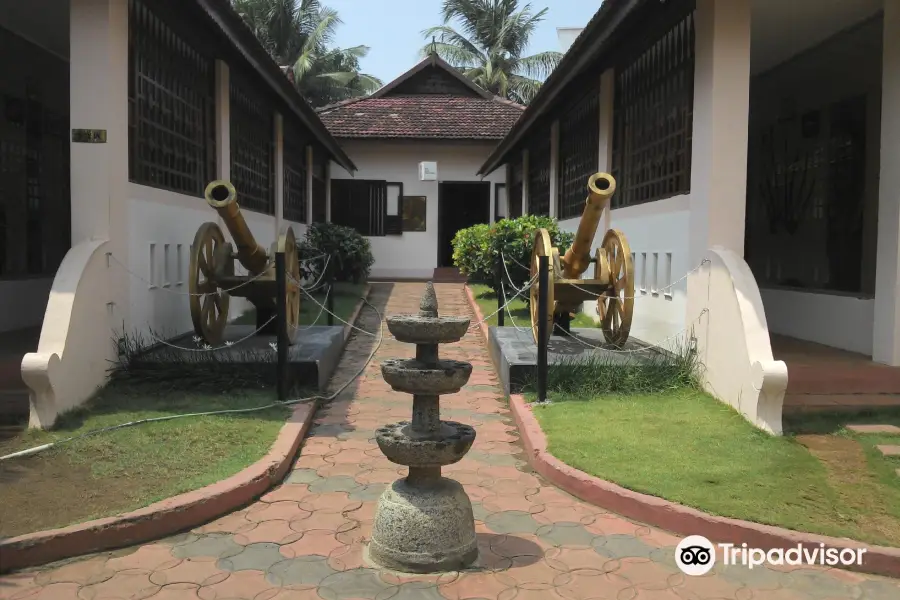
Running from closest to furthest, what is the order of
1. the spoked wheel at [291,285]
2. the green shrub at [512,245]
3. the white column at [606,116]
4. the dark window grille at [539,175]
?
the spoked wheel at [291,285], the white column at [606,116], the green shrub at [512,245], the dark window grille at [539,175]

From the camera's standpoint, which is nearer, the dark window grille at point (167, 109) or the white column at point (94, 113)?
the white column at point (94, 113)

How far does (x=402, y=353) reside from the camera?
917cm

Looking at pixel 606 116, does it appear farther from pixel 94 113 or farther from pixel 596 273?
pixel 94 113

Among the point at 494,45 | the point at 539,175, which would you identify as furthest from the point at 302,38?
the point at 539,175

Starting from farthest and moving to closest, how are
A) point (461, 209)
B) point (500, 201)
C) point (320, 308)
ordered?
point (461, 209), point (500, 201), point (320, 308)

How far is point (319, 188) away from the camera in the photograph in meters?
18.1

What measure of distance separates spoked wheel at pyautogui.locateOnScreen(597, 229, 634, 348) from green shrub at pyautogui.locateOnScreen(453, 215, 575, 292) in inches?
89.3

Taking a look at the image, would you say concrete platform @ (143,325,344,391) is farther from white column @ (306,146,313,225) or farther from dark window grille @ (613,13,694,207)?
white column @ (306,146,313,225)

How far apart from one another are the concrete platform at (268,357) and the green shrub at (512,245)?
10.9 feet

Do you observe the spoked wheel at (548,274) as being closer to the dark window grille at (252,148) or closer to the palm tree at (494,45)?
the dark window grille at (252,148)

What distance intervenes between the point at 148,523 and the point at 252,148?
26.9ft

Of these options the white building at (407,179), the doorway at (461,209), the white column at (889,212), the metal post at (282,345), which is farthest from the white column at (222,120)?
the doorway at (461,209)

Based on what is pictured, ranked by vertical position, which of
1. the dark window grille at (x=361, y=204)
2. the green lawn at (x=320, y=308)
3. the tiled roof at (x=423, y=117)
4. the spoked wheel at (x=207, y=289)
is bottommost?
the green lawn at (x=320, y=308)

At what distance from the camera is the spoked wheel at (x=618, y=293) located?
6.99 meters
